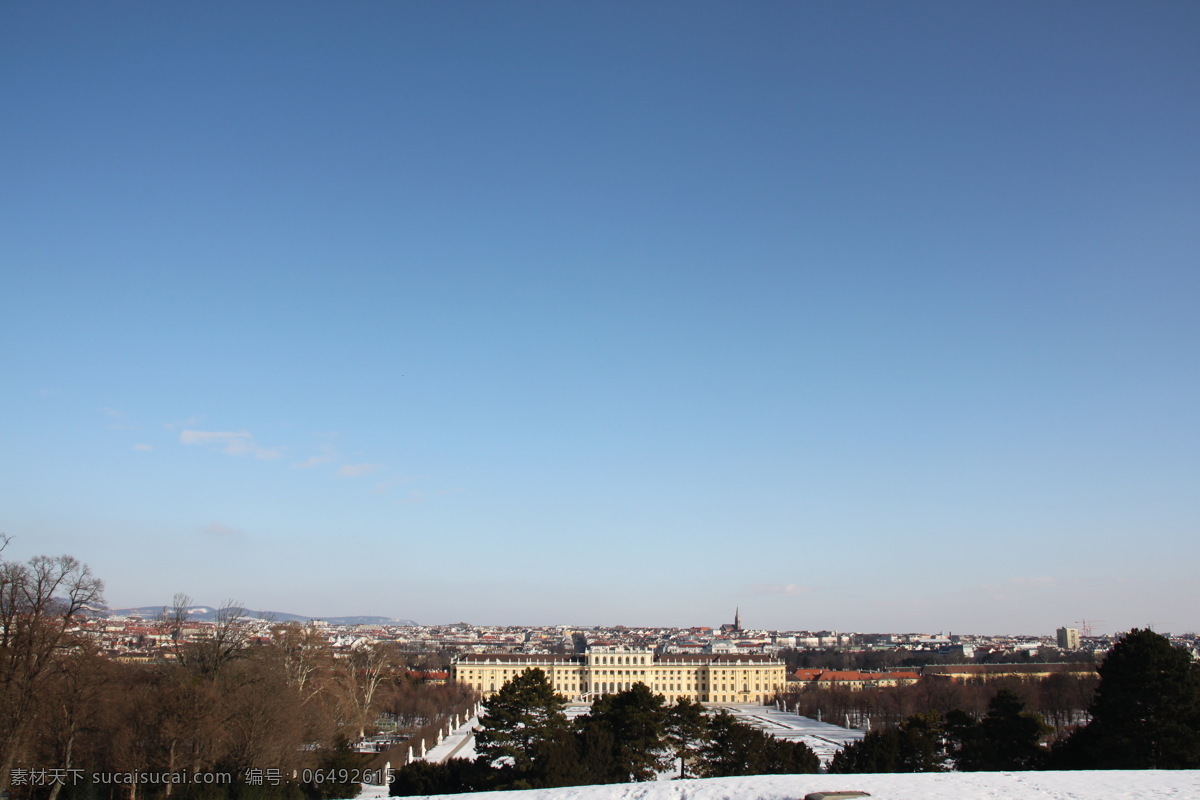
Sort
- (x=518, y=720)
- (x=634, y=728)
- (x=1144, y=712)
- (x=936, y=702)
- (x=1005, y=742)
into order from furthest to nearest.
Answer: (x=936, y=702)
(x=518, y=720)
(x=634, y=728)
(x=1005, y=742)
(x=1144, y=712)

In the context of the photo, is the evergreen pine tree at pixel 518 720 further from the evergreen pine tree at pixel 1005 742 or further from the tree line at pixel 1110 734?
the evergreen pine tree at pixel 1005 742

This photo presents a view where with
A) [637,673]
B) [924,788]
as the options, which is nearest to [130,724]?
[924,788]

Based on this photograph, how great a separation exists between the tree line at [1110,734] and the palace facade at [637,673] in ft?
268

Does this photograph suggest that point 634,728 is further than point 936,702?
No

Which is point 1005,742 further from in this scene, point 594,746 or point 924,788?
point 924,788

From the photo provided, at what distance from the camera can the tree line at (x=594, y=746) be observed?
26.1 m

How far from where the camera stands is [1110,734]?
952 inches

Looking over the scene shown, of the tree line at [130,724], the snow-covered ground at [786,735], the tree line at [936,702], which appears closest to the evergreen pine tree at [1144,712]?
the snow-covered ground at [786,735]

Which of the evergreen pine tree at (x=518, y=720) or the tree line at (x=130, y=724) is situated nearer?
the tree line at (x=130, y=724)

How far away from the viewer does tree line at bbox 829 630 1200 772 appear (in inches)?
Answer: 917

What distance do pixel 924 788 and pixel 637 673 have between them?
96426 millimetres

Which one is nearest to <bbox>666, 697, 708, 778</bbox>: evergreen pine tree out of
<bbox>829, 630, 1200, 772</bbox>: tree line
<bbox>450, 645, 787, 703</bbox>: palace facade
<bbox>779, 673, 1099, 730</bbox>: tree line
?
<bbox>829, 630, 1200, 772</bbox>: tree line

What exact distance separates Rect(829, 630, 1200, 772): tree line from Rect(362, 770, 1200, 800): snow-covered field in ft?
24.3

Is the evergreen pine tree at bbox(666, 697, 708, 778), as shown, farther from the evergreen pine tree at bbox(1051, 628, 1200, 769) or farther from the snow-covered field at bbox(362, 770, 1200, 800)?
the snow-covered field at bbox(362, 770, 1200, 800)
